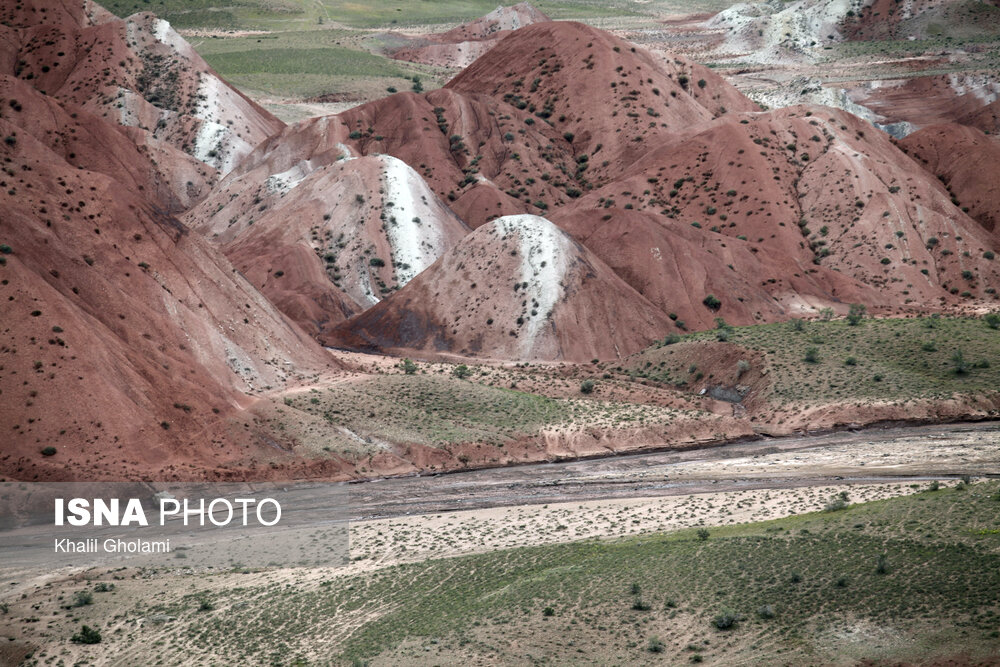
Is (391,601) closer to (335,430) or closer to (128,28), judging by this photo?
(335,430)

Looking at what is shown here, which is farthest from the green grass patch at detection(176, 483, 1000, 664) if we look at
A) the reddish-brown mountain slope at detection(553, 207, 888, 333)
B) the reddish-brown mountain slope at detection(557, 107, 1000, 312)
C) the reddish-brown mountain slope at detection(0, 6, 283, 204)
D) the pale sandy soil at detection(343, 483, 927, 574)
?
the reddish-brown mountain slope at detection(0, 6, 283, 204)

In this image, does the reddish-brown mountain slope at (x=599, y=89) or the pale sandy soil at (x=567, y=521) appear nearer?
the pale sandy soil at (x=567, y=521)

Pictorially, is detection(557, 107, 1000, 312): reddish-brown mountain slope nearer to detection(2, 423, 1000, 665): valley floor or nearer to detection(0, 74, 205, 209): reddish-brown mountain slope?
detection(0, 74, 205, 209): reddish-brown mountain slope

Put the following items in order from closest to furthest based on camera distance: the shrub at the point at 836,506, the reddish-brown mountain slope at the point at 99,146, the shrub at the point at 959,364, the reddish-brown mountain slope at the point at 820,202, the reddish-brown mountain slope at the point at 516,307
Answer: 1. the shrub at the point at 836,506
2. the shrub at the point at 959,364
3. the reddish-brown mountain slope at the point at 516,307
4. the reddish-brown mountain slope at the point at 99,146
5. the reddish-brown mountain slope at the point at 820,202

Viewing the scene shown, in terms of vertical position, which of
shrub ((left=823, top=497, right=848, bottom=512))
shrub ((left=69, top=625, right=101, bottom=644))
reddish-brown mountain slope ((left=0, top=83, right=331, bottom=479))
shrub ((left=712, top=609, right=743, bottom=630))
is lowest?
shrub ((left=69, top=625, right=101, bottom=644))

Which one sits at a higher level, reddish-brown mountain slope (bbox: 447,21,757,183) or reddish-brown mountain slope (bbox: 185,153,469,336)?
reddish-brown mountain slope (bbox: 447,21,757,183)

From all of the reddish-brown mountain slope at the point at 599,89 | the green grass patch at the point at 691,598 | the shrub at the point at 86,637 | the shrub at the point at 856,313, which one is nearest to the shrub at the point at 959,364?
the shrub at the point at 856,313

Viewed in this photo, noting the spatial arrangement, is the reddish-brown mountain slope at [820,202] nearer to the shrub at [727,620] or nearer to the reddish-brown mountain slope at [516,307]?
the reddish-brown mountain slope at [516,307]

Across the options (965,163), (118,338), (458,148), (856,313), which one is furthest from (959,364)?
(458,148)
